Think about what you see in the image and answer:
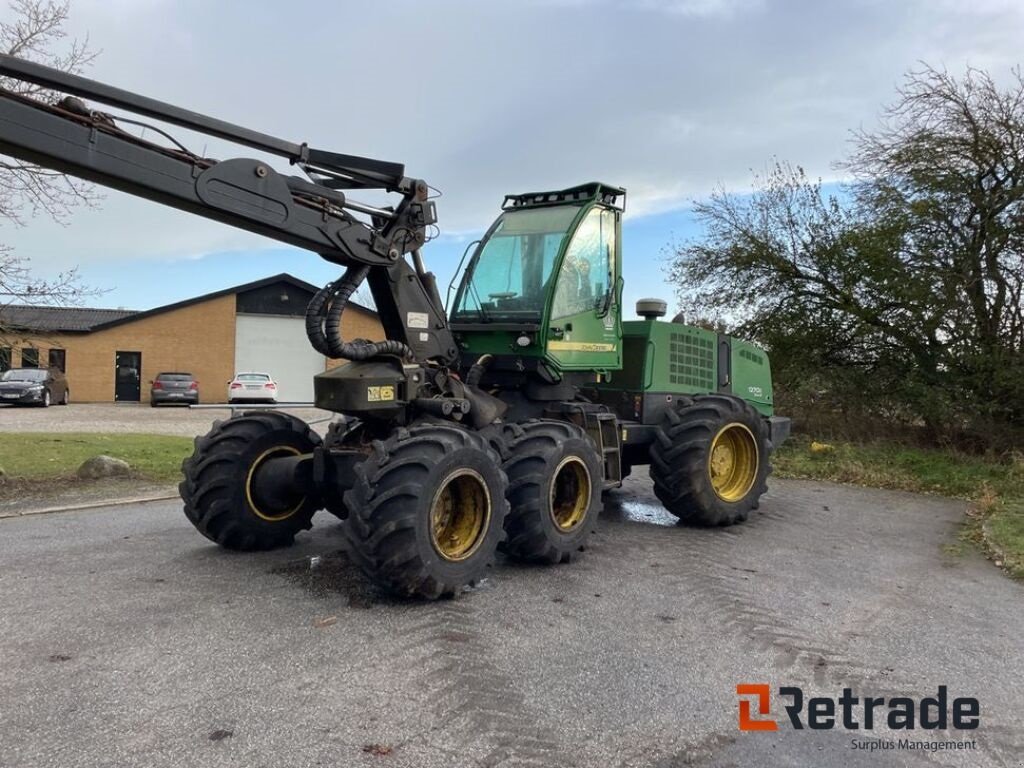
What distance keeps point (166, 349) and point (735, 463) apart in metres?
30.3

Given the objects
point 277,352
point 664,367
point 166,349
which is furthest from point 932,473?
point 166,349

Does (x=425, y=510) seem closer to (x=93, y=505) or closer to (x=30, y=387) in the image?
(x=93, y=505)

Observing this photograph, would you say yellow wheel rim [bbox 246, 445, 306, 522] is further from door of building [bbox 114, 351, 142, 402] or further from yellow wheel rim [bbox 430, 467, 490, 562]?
door of building [bbox 114, 351, 142, 402]

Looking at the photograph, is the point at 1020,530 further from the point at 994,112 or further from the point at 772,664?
the point at 994,112

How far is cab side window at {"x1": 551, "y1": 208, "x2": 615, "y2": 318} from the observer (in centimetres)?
695

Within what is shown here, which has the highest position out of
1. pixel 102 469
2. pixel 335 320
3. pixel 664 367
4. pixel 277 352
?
pixel 277 352

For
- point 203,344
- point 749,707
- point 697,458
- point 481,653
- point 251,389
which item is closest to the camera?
point 749,707

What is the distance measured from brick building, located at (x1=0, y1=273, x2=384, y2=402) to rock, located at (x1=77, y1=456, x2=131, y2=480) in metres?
20.7

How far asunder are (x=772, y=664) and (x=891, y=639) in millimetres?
983

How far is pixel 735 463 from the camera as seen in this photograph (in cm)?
877

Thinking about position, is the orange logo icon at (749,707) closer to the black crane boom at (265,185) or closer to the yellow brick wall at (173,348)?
the black crane boom at (265,185)

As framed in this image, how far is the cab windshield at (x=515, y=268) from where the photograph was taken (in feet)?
22.9

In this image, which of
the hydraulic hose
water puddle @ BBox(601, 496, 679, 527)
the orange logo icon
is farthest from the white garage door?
the orange logo icon

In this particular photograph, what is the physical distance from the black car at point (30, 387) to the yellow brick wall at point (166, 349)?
12.6 feet
